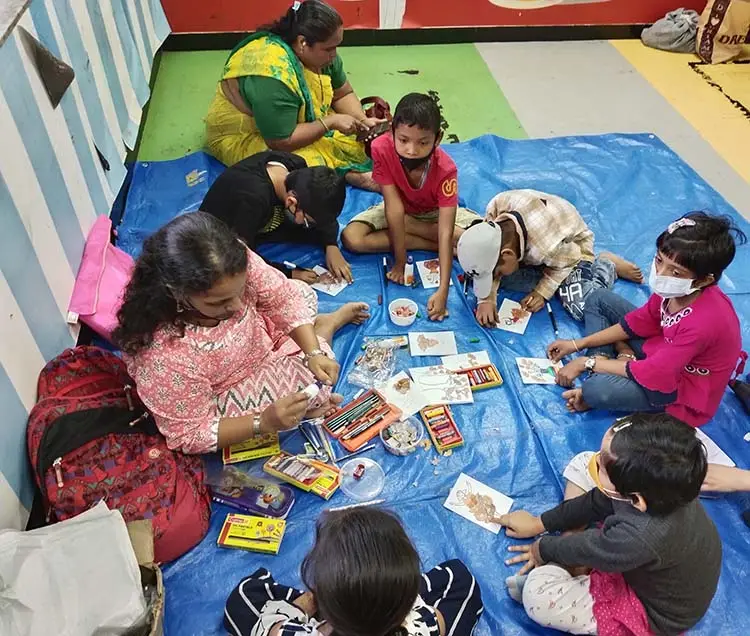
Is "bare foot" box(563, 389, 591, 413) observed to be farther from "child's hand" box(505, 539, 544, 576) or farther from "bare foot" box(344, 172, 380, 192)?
"bare foot" box(344, 172, 380, 192)

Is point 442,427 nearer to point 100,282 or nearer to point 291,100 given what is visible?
point 100,282

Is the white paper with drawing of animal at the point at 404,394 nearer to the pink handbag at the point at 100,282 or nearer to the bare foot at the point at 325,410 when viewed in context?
the bare foot at the point at 325,410

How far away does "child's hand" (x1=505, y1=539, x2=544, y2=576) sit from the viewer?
1.96m

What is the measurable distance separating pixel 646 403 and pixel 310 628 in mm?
1593

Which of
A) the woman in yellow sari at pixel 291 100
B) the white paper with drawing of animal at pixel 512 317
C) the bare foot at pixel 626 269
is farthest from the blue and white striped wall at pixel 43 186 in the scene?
the bare foot at pixel 626 269

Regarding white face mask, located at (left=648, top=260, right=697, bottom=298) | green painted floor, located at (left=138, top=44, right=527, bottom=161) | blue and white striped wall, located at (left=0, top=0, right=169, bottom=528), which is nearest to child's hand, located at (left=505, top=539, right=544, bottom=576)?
white face mask, located at (left=648, top=260, right=697, bottom=298)

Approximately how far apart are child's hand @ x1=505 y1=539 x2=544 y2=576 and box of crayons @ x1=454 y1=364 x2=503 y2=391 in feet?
2.29

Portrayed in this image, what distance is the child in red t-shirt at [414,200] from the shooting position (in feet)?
8.65

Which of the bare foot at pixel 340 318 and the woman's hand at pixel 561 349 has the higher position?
the bare foot at pixel 340 318

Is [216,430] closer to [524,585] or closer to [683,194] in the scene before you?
[524,585]

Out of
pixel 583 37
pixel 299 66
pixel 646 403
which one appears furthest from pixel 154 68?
pixel 646 403

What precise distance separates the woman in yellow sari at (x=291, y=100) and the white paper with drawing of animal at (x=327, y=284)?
0.74 meters

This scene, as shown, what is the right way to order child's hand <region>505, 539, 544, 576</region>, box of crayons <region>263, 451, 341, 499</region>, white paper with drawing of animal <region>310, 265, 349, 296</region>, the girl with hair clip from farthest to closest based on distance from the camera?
white paper with drawing of animal <region>310, 265, 349, 296</region> → box of crayons <region>263, 451, 341, 499</region> → child's hand <region>505, 539, 544, 576</region> → the girl with hair clip

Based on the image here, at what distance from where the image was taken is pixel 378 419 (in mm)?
2418
